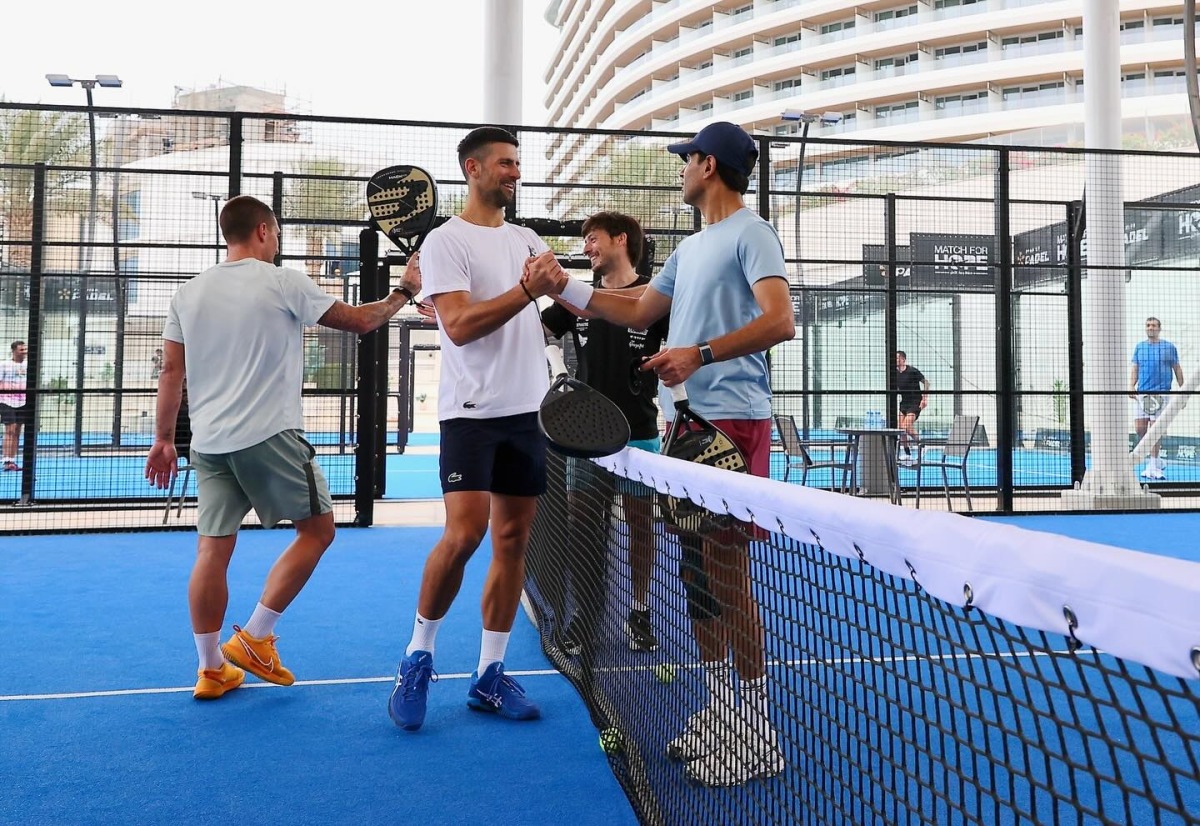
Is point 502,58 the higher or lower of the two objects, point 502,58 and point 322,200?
the higher

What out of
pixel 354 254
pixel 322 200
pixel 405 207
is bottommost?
pixel 405 207

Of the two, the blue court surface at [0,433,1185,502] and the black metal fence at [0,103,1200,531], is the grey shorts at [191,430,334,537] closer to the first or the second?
the black metal fence at [0,103,1200,531]

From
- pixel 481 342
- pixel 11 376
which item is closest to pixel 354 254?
pixel 11 376

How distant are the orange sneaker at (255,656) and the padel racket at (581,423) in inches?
60.8

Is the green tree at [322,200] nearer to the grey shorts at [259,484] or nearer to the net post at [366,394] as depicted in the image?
the net post at [366,394]

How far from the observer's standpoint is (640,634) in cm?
311

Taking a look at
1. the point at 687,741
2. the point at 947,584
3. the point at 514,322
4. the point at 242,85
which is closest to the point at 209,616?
the point at 514,322

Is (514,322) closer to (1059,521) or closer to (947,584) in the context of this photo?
(947,584)

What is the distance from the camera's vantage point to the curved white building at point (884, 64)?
154ft

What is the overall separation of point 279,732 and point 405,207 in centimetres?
261

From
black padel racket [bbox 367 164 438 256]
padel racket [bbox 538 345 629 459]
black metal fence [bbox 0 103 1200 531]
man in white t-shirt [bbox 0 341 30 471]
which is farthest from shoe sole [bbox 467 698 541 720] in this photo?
man in white t-shirt [bbox 0 341 30 471]

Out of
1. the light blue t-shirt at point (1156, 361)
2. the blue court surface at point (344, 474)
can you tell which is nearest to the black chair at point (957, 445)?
the blue court surface at point (344, 474)

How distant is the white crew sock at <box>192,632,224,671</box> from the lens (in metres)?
3.41

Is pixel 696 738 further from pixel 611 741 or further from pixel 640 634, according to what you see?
pixel 640 634
